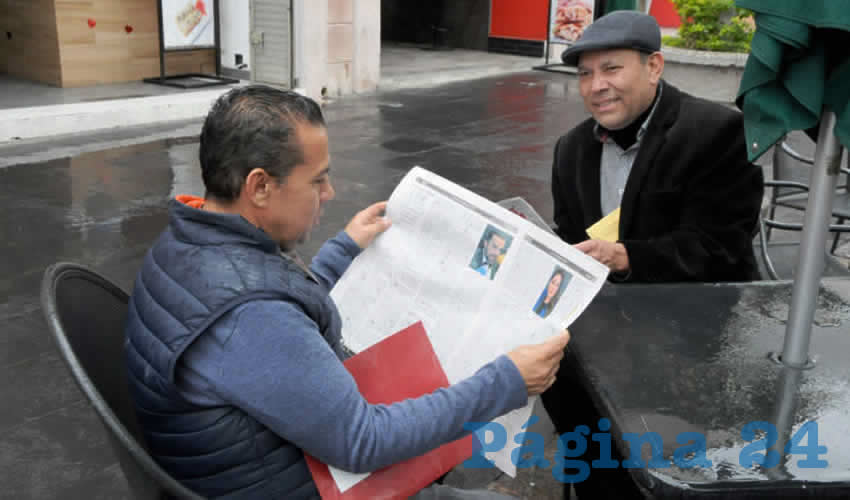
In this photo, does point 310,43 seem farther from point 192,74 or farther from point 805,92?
point 805,92

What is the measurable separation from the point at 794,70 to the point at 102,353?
4.38 ft

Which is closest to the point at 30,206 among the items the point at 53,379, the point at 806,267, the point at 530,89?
the point at 53,379

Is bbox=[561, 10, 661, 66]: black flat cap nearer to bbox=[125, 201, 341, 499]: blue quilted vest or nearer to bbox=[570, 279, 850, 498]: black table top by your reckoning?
bbox=[570, 279, 850, 498]: black table top

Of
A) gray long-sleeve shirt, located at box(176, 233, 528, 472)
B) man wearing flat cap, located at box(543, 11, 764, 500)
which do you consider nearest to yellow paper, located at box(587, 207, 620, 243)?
man wearing flat cap, located at box(543, 11, 764, 500)

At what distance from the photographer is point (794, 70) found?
1.43 meters

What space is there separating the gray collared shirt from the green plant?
8.45 metres

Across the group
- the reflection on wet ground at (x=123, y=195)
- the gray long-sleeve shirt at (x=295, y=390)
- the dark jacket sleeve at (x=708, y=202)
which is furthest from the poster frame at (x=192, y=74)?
the gray long-sleeve shirt at (x=295, y=390)

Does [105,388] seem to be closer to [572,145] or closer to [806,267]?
[806,267]

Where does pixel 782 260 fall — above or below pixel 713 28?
below

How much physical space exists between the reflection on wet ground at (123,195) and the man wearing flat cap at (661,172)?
37.0 inches

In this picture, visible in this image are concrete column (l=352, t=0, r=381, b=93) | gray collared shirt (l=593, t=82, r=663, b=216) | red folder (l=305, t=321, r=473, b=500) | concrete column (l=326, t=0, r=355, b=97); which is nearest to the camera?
red folder (l=305, t=321, r=473, b=500)

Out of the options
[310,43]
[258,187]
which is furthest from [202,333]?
[310,43]

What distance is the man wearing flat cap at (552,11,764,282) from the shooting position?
2.28 m

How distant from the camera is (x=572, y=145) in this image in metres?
2.67
